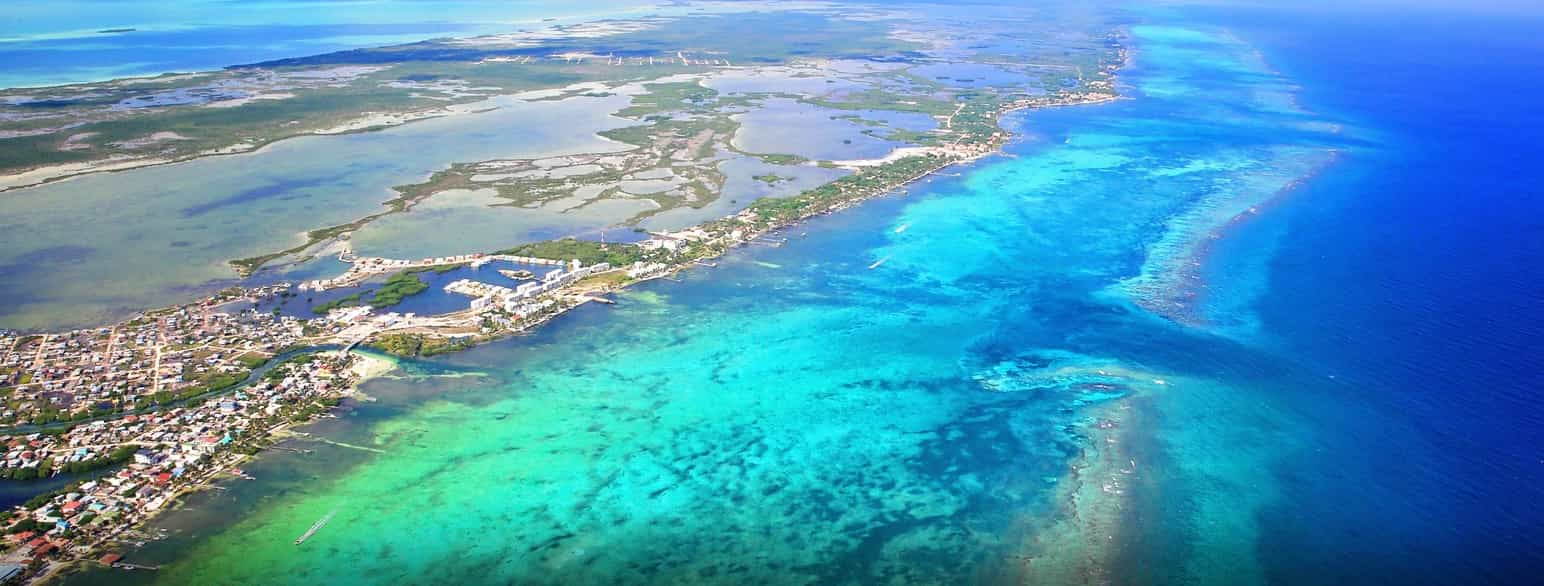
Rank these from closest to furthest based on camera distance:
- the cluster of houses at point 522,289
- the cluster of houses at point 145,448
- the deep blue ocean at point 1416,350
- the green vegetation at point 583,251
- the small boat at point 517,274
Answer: the cluster of houses at point 145,448 → the deep blue ocean at point 1416,350 → the cluster of houses at point 522,289 → the small boat at point 517,274 → the green vegetation at point 583,251

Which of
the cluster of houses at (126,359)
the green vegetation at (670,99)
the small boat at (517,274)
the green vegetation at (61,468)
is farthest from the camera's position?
the green vegetation at (670,99)

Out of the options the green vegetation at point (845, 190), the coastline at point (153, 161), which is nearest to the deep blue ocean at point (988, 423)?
the green vegetation at point (845, 190)

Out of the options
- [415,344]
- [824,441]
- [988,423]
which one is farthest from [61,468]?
[988,423]

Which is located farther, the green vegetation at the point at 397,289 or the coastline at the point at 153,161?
the coastline at the point at 153,161

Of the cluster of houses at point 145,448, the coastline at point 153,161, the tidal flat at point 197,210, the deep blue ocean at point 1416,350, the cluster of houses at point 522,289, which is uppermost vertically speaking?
the coastline at point 153,161

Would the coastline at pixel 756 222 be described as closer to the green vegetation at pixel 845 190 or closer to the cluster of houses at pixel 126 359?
the green vegetation at pixel 845 190

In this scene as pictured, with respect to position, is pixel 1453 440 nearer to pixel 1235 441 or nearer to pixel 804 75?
pixel 1235 441

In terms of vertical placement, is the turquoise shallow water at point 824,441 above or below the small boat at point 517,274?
below
